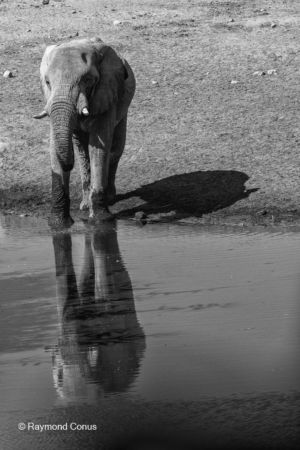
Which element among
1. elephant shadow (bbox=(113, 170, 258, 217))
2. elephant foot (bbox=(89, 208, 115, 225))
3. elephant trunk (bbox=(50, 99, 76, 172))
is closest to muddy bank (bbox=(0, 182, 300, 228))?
elephant shadow (bbox=(113, 170, 258, 217))

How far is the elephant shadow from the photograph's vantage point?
13.8 meters

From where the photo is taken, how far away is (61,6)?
874 inches

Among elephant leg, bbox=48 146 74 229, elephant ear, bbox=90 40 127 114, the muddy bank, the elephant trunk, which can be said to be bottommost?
the muddy bank

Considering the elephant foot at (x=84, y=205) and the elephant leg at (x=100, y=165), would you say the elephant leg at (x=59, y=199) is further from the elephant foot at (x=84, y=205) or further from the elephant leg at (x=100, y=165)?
the elephant foot at (x=84, y=205)

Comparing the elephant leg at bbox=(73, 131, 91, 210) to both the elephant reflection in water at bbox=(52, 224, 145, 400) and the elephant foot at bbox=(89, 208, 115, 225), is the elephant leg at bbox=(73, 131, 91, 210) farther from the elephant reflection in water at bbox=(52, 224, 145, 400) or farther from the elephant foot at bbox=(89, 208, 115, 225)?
the elephant reflection in water at bbox=(52, 224, 145, 400)

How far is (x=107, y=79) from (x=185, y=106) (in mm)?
3818

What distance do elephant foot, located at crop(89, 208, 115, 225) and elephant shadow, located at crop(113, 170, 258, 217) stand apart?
0.38 metres

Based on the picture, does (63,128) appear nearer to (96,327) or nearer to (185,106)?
(96,327)

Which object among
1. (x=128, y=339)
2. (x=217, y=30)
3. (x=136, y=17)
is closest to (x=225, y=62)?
(x=217, y=30)

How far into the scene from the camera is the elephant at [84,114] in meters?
12.8

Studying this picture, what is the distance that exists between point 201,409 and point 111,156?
7.60 meters

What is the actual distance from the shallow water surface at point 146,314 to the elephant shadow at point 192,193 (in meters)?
0.86

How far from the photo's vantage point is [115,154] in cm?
1455

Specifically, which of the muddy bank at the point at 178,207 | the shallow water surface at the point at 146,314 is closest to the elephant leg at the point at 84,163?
the muddy bank at the point at 178,207
